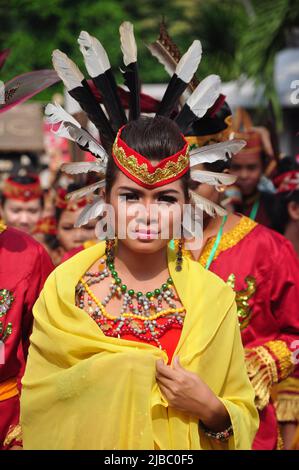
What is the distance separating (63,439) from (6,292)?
3.26ft

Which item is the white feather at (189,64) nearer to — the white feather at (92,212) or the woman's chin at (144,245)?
the white feather at (92,212)

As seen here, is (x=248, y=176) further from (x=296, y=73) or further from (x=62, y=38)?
(x=62, y=38)

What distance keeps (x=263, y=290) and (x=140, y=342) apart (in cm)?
175

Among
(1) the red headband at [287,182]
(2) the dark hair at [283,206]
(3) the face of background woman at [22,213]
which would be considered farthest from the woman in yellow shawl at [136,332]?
(3) the face of background woman at [22,213]

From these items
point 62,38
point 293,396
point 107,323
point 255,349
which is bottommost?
point 293,396

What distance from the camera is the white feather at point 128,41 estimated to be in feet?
12.9

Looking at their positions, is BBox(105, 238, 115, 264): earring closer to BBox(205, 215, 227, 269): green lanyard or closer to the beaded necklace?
the beaded necklace

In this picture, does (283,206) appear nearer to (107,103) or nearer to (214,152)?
(214,152)

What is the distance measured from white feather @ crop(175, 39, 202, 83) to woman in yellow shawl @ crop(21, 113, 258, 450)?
337 millimetres

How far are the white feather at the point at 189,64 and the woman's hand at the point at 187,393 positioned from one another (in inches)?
45.6

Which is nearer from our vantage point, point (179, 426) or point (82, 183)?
point (179, 426)

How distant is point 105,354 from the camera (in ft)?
11.3

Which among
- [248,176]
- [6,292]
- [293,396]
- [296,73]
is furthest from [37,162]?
[6,292]

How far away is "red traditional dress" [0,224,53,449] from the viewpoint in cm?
419
